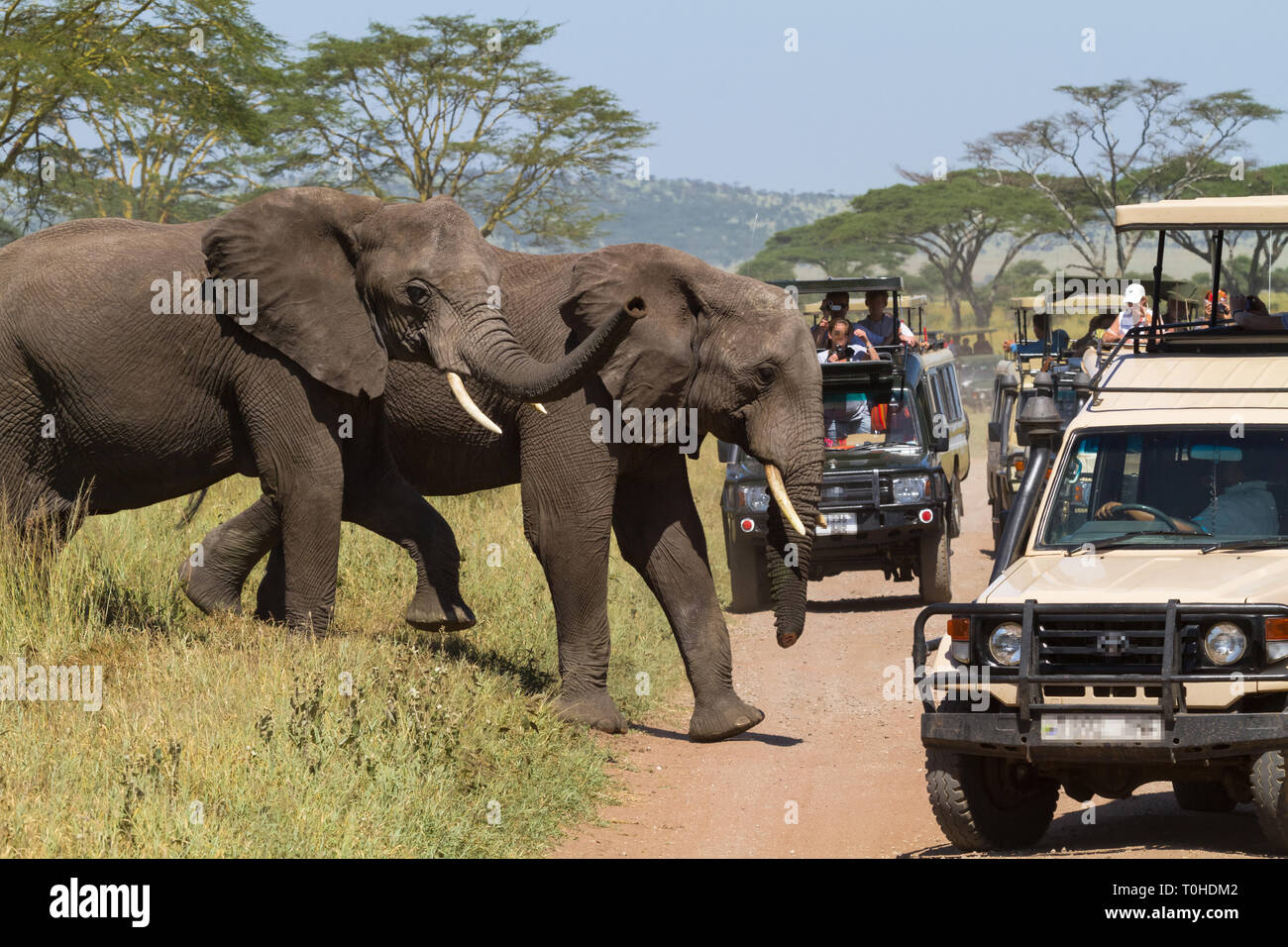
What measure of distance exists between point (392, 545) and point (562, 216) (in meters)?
31.2

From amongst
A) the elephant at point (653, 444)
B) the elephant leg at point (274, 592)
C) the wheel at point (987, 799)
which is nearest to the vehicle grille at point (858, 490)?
the elephant at point (653, 444)

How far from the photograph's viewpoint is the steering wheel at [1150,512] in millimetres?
7735

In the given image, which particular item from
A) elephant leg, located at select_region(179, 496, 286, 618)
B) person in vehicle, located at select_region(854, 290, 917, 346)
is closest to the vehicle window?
person in vehicle, located at select_region(854, 290, 917, 346)

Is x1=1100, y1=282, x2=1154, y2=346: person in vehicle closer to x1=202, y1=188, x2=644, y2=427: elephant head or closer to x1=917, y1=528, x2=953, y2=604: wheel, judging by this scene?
x1=917, y1=528, x2=953, y2=604: wheel

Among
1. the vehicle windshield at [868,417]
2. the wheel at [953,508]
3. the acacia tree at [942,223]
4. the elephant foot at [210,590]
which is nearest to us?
the elephant foot at [210,590]

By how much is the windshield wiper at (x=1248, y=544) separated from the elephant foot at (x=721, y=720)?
3.11 m

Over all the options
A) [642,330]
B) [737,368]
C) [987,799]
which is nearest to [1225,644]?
[987,799]

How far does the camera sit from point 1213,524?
7.68 metres

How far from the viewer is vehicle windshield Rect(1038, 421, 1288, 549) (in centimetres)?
762

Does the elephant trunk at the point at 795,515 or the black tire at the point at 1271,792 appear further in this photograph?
the elephant trunk at the point at 795,515

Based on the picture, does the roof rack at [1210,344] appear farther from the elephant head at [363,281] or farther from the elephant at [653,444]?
the elephant head at [363,281]

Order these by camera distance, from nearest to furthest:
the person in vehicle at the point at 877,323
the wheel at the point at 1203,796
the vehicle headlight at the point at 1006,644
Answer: the vehicle headlight at the point at 1006,644
the wheel at the point at 1203,796
the person in vehicle at the point at 877,323

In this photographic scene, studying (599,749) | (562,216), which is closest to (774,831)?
(599,749)

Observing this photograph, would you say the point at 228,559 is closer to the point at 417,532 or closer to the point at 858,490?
the point at 417,532
